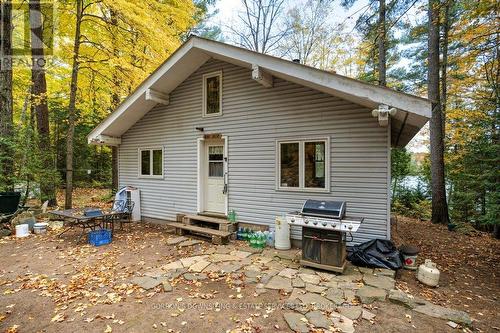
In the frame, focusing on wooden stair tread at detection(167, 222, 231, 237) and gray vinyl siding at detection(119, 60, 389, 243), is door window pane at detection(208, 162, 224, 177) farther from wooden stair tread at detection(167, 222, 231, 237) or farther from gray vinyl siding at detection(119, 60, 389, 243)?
wooden stair tread at detection(167, 222, 231, 237)

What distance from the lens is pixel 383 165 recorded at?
16.3ft

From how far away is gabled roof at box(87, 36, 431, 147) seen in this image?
172 inches

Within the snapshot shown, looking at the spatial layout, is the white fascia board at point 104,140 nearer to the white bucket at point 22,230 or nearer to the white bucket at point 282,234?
the white bucket at point 22,230

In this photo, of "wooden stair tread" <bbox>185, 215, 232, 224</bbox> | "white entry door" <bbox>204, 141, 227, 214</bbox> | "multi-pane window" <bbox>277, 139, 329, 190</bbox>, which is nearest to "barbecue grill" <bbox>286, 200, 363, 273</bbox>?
"multi-pane window" <bbox>277, 139, 329, 190</bbox>

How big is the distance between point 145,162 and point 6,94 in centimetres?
465

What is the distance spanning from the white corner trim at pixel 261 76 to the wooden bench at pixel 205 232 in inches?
145

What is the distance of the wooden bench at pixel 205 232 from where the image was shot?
600 cm

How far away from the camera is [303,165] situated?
5.80 meters

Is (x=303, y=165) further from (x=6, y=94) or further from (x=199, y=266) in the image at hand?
(x=6, y=94)

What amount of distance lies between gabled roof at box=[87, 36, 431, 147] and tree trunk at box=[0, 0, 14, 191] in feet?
7.44

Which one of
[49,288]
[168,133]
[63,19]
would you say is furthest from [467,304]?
[63,19]

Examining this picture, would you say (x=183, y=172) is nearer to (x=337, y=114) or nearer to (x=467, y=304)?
(x=337, y=114)

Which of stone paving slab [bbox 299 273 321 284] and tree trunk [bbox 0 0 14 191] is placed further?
tree trunk [bbox 0 0 14 191]

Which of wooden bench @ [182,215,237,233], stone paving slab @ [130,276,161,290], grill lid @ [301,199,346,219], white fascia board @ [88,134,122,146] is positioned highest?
white fascia board @ [88,134,122,146]
